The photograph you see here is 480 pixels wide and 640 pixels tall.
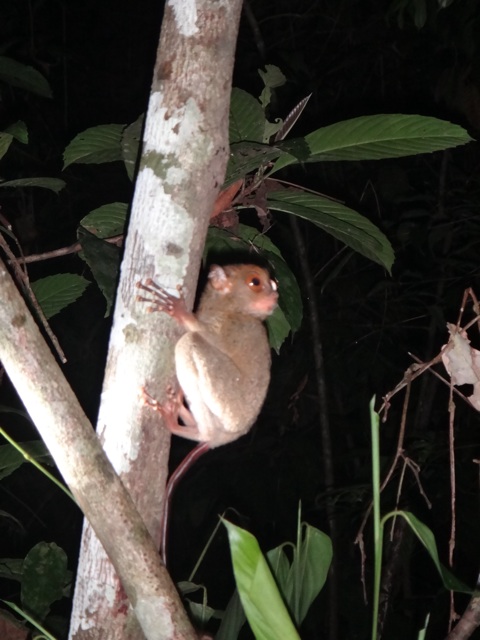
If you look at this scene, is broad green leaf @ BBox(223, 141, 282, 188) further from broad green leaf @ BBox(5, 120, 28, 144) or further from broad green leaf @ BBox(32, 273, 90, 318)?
broad green leaf @ BBox(32, 273, 90, 318)

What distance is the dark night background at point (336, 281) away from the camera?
15.9 feet

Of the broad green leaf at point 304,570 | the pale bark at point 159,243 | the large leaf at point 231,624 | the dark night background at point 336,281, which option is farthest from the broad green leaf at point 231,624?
the dark night background at point 336,281

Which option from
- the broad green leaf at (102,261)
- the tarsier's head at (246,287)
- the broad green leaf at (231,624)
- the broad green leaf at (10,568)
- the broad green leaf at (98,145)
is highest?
the broad green leaf at (98,145)

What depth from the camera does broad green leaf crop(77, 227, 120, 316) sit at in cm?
214

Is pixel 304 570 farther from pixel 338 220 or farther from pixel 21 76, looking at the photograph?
pixel 21 76

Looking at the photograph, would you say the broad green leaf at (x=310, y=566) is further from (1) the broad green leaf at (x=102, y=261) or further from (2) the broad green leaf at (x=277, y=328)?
(2) the broad green leaf at (x=277, y=328)

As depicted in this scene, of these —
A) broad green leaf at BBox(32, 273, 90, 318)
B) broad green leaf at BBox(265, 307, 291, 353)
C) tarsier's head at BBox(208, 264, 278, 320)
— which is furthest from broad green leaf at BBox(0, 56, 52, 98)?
broad green leaf at BBox(265, 307, 291, 353)

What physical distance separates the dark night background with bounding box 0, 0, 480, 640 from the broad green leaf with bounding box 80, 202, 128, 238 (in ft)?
7.22

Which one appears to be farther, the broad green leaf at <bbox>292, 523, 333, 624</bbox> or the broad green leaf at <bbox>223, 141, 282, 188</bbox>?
the broad green leaf at <bbox>223, 141, 282, 188</bbox>

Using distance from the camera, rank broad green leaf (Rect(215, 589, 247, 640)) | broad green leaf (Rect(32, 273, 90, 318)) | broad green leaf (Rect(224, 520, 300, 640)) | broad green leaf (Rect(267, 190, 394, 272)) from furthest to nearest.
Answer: broad green leaf (Rect(32, 273, 90, 318)) < broad green leaf (Rect(267, 190, 394, 272)) < broad green leaf (Rect(215, 589, 247, 640)) < broad green leaf (Rect(224, 520, 300, 640))

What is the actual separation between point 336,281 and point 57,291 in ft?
11.4

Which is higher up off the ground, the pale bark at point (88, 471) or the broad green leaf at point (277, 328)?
the pale bark at point (88, 471)

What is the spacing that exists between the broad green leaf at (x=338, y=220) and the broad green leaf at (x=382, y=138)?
0.13 metres

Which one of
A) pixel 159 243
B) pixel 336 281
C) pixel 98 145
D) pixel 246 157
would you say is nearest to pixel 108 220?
pixel 98 145
